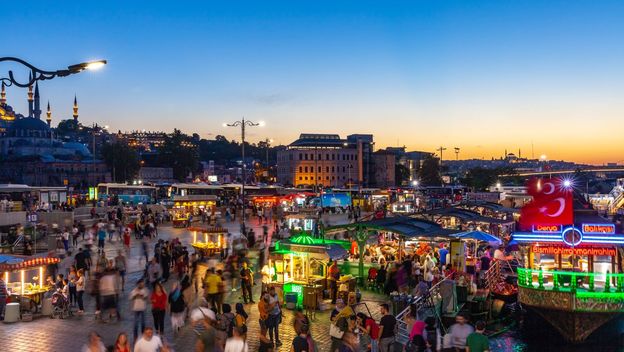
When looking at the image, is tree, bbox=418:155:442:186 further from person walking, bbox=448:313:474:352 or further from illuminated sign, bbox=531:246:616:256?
person walking, bbox=448:313:474:352

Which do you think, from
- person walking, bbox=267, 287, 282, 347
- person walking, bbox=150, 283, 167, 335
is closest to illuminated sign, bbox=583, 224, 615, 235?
person walking, bbox=267, 287, 282, 347

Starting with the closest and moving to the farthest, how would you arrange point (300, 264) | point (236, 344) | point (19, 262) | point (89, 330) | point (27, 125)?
point (236, 344) < point (89, 330) < point (19, 262) < point (300, 264) < point (27, 125)

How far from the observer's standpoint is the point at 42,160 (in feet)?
395

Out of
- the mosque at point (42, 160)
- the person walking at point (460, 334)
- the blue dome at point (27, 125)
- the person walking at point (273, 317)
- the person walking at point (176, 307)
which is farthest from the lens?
the blue dome at point (27, 125)

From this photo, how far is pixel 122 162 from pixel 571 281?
10644 centimetres

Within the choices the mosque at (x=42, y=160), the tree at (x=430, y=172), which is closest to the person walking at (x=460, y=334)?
the mosque at (x=42, y=160)

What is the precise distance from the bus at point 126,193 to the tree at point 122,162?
44179 millimetres

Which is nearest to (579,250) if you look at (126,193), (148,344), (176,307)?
(176,307)

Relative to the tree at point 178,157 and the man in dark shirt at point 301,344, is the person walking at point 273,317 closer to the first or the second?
the man in dark shirt at point 301,344

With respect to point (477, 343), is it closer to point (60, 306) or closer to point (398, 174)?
point (60, 306)

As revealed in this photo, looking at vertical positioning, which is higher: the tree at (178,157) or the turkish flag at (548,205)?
the tree at (178,157)

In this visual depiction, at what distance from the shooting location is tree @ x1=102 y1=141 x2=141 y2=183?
113688mm

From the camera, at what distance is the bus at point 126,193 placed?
204 feet

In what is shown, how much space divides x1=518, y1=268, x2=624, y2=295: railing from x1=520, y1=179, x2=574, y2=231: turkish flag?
1576mm
